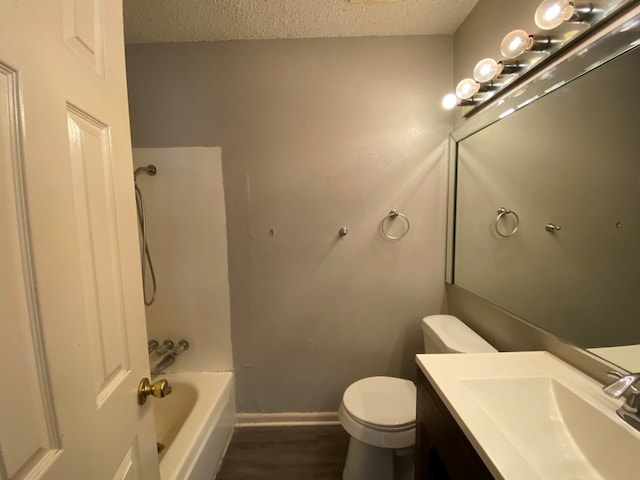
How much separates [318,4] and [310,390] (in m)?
2.17

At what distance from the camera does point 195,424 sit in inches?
52.7

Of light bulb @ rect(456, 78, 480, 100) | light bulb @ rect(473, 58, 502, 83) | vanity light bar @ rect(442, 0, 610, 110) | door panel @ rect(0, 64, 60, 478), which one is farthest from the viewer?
light bulb @ rect(456, 78, 480, 100)

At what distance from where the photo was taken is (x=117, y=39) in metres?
0.70

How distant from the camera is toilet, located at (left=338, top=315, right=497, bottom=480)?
120 cm

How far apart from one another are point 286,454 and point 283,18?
241 cm

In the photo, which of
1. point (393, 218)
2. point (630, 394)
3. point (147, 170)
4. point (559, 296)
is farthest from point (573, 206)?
point (147, 170)

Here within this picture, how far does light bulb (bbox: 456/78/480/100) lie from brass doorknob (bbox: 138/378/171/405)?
1645 mm

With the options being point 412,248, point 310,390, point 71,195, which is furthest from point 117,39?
point 310,390

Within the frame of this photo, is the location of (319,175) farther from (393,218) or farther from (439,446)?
(439,446)

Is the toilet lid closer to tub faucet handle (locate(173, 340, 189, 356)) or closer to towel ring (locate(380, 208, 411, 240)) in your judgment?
towel ring (locate(380, 208, 411, 240))

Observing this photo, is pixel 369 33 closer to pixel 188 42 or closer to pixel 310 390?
pixel 188 42

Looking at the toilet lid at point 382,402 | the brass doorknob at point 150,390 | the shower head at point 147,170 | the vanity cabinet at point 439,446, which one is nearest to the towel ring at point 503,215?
the vanity cabinet at point 439,446

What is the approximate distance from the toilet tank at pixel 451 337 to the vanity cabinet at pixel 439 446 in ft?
1.21

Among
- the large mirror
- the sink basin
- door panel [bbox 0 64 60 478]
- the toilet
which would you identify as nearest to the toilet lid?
the toilet
